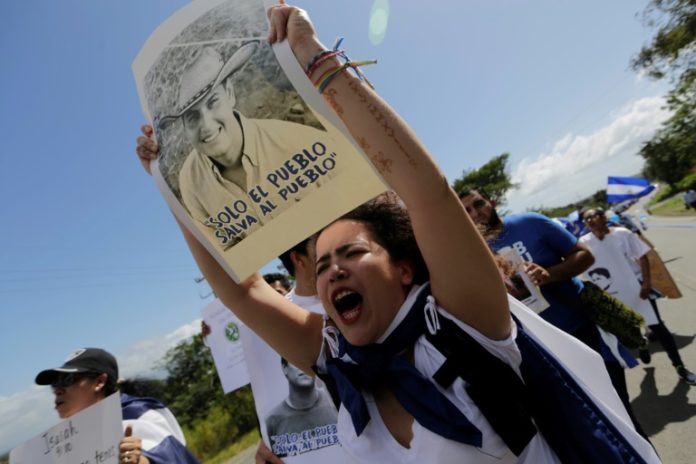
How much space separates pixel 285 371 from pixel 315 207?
113cm

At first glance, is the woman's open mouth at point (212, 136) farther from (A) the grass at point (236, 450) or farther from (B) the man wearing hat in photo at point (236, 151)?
(A) the grass at point (236, 450)

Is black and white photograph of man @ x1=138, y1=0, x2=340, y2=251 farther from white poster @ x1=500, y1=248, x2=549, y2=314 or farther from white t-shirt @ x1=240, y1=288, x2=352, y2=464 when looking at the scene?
white poster @ x1=500, y1=248, x2=549, y2=314

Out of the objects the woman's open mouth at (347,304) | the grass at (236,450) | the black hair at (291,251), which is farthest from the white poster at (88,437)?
the grass at (236,450)

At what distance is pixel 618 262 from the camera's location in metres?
4.88

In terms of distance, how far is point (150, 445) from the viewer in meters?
2.29

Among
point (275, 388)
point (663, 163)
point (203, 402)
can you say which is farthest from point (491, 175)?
point (275, 388)

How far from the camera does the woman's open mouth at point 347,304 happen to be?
1.20 meters

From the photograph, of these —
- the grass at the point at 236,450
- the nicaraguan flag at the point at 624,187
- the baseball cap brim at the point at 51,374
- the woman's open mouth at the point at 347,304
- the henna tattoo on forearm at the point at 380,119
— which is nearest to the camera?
the henna tattoo on forearm at the point at 380,119

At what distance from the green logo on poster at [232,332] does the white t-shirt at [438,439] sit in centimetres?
194

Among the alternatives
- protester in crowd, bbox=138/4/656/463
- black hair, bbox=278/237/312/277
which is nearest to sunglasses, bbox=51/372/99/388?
black hair, bbox=278/237/312/277

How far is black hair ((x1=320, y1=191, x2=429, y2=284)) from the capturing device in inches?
50.4

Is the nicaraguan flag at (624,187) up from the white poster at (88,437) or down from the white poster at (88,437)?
down

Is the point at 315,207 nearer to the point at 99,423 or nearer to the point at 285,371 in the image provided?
the point at 285,371

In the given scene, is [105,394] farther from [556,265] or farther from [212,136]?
[556,265]
